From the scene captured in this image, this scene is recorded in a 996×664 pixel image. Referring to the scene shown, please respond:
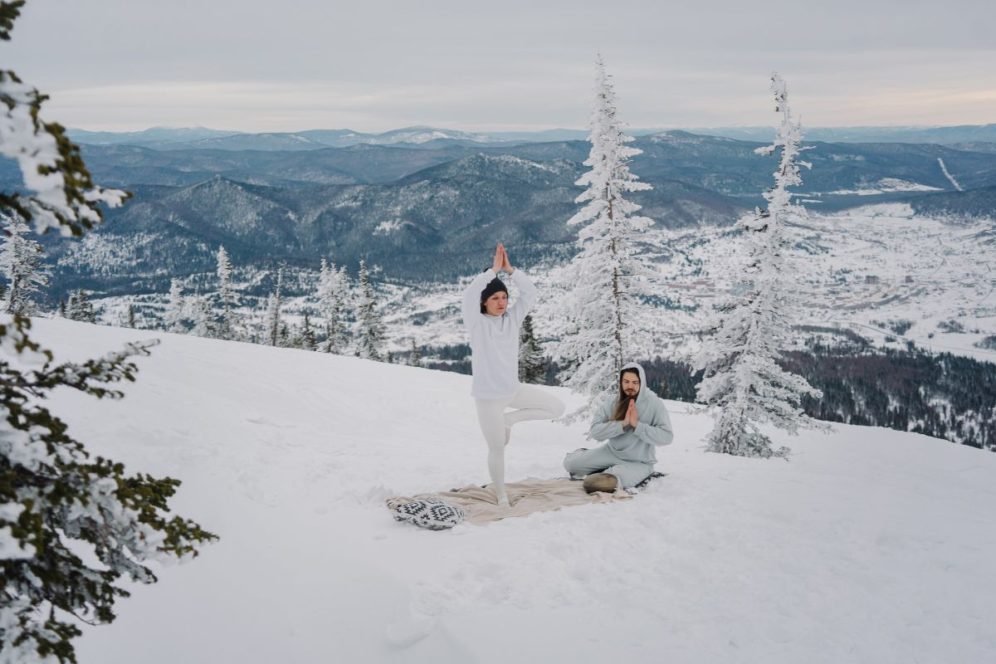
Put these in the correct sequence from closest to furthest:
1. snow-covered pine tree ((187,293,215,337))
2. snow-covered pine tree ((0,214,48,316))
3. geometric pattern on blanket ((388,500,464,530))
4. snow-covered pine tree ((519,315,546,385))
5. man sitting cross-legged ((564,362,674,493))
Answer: geometric pattern on blanket ((388,500,464,530)) → man sitting cross-legged ((564,362,674,493)) → snow-covered pine tree ((0,214,48,316)) → snow-covered pine tree ((519,315,546,385)) → snow-covered pine tree ((187,293,215,337))

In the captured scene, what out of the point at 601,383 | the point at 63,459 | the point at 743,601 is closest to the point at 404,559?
the point at 743,601

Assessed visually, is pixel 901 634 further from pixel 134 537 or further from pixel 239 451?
pixel 239 451

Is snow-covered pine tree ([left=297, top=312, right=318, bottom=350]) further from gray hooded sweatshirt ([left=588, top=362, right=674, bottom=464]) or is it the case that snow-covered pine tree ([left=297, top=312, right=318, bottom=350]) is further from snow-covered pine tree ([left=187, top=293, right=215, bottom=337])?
gray hooded sweatshirt ([left=588, top=362, right=674, bottom=464])

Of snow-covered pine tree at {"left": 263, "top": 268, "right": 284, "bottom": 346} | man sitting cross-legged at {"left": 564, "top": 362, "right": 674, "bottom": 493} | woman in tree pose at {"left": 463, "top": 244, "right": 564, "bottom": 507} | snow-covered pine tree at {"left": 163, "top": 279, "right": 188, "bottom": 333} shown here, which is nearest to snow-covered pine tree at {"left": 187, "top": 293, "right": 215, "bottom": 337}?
snow-covered pine tree at {"left": 263, "top": 268, "right": 284, "bottom": 346}

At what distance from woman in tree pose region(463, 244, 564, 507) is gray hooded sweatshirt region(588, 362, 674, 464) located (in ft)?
3.87

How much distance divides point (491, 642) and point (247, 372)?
40.7ft

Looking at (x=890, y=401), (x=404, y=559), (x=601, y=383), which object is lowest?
(x=890, y=401)

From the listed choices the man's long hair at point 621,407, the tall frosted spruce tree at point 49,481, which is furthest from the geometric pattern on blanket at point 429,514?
the tall frosted spruce tree at point 49,481

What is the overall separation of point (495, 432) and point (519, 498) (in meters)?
1.07

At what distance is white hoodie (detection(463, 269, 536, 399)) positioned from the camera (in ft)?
21.2

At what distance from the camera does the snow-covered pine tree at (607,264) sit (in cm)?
1767

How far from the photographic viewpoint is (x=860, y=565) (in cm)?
555

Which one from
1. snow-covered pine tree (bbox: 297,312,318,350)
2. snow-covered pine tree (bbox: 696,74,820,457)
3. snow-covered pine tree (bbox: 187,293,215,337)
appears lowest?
snow-covered pine tree (bbox: 297,312,318,350)

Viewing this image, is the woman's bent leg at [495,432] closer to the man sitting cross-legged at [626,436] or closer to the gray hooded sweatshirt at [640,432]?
the man sitting cross-legged at [626,436]
